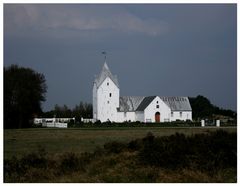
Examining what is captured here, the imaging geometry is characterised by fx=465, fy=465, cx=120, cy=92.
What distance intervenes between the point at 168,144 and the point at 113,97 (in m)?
67.4

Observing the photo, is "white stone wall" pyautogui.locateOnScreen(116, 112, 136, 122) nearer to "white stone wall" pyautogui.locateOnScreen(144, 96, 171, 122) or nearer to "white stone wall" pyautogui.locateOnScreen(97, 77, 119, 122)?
"white stone wall" pyautogui.locateOnScreen(97, 77, 119, 122)

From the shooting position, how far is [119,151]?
49.1ft

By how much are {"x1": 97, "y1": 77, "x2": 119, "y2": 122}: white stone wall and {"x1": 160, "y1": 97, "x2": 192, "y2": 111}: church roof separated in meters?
8.75

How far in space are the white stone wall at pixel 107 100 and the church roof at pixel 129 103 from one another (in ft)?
A: 4.43

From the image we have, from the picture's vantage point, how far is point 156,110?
8038 cm

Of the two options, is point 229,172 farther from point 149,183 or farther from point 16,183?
point 16,183

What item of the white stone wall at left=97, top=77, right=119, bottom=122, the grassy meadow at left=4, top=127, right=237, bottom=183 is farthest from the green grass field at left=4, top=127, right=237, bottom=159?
the white stone wall at left=97, top=77, right=119, bottom=122

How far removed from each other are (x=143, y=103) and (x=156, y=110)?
3.05m

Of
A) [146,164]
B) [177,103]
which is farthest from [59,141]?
[177,103]

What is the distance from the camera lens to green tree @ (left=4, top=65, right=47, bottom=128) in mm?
49850

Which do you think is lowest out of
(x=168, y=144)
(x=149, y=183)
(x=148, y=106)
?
(x=149, y=183)

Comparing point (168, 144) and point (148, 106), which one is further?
point (148, 106)

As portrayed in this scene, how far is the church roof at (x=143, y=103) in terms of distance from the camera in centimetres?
8219


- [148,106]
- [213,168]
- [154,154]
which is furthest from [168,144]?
[148,106]
